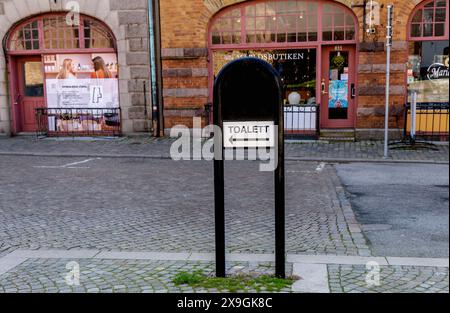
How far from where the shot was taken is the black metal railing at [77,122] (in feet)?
50.2

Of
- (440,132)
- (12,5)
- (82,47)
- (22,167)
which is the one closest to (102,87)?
(82,47)

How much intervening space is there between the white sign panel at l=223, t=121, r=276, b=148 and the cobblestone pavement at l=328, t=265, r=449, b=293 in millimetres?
1298

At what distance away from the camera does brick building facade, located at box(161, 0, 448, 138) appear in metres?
13.2

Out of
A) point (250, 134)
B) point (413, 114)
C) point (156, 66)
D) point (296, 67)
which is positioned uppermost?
point (156, 66)

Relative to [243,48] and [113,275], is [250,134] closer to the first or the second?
[113,275]

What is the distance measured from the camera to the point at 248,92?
4.01 meters

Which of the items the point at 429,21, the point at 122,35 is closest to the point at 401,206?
the point at 429,21

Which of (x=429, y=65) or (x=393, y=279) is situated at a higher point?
(x=429, y=65)

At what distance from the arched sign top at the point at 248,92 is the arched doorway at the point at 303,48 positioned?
10.0m

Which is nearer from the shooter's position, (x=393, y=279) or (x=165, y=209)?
(x=393, y=279)

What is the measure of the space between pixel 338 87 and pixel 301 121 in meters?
1.43

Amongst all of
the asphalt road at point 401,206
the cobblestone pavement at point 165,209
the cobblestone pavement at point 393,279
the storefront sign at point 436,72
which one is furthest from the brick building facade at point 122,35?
the cobblestone pavement at point 393,279

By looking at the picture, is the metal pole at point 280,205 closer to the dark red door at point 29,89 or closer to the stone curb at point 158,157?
the stone curb at point 158,157
